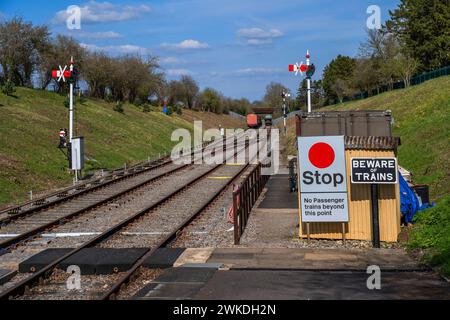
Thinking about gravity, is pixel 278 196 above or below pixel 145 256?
above

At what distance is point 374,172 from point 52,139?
25.1 metres

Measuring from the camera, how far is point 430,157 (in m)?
23.0

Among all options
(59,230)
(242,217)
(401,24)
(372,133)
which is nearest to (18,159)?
(59,230)

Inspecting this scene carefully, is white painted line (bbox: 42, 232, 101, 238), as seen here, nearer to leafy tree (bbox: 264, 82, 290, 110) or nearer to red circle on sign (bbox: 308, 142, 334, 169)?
red circle on sign (bbox: 308, 142, 334, 169)

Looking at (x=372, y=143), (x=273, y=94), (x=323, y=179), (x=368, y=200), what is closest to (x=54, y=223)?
(x=323, y=179)

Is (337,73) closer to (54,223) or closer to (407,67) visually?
(407,67)

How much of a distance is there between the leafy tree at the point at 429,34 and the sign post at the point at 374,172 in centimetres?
5729

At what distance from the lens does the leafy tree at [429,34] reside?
65.2 meters

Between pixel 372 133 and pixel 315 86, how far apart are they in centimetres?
12747

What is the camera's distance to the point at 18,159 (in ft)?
88.1

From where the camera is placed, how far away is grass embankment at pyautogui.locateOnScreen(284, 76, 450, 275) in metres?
12.0

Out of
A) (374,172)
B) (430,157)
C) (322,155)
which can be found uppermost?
(322,155)

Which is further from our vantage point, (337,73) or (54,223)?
(337,73)
